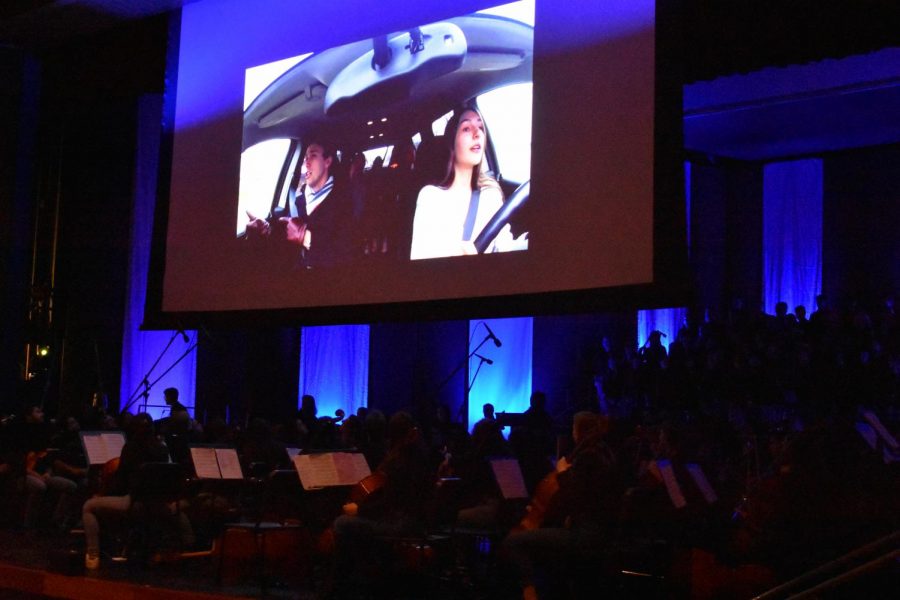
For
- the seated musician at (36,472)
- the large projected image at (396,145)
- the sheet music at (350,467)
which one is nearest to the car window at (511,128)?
the large projected image at (396,145)

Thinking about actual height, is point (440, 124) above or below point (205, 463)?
above

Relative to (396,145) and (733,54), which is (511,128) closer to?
(396,145)

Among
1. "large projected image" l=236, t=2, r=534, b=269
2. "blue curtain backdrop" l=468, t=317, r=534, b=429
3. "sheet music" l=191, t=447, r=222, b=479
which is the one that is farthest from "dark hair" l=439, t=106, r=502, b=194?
"blue curtain backdrop" l=468, t=317, r=534, b=429

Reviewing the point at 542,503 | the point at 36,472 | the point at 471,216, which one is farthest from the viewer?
the point at 36,472

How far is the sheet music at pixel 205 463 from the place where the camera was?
7109mm

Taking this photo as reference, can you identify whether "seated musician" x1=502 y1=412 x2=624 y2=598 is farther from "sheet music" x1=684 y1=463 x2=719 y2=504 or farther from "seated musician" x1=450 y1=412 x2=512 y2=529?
"seated musician" x1=450 y1=412 x2=512 y2=529

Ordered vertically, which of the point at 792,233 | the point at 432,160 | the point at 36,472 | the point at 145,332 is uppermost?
the point at 792,233

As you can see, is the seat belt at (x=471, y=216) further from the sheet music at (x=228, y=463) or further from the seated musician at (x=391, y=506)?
the sheet music at (x=228, y=463)

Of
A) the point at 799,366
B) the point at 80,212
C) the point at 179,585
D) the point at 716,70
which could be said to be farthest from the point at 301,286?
the point at 80,212

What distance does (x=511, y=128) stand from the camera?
777 centimetres

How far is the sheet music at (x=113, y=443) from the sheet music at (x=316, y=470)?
2440 mm

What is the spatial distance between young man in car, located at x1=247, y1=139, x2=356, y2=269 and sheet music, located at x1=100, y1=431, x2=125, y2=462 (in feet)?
6.69

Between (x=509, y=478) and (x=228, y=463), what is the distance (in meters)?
2.11

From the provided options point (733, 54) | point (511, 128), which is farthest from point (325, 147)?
point (733, 54)
